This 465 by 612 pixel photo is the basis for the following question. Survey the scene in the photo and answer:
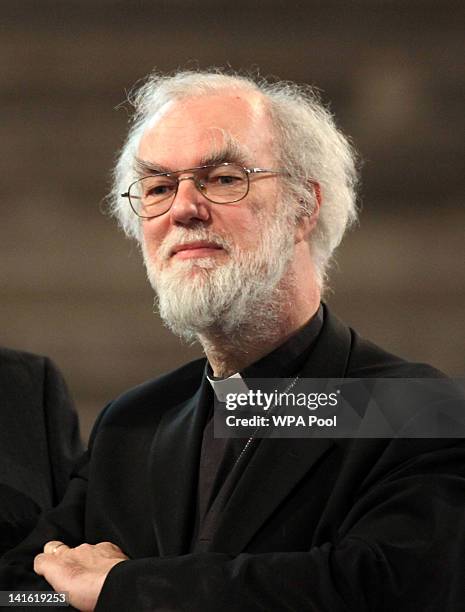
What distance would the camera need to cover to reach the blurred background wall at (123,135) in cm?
351

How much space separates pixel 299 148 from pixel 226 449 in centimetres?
76

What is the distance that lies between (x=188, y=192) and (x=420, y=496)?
0.85m

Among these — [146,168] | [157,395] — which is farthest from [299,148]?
[157,395]

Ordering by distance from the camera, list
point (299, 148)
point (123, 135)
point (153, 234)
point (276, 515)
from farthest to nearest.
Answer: point (123, 135), point (299, 148), point (153, 234), point (276, 515)

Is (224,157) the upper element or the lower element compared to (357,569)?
upper

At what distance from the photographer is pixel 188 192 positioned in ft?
7.47

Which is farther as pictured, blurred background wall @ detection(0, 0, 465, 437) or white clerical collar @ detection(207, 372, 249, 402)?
blurred background wall @ detection(0, 0, 465, 437)

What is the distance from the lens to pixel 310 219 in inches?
100.0

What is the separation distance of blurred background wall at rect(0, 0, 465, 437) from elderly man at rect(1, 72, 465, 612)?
92 centimetres

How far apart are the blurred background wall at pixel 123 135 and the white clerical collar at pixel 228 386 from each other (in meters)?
1.29

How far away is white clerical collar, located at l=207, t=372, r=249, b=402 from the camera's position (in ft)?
7.75

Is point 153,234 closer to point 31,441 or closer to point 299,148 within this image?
point 299,148

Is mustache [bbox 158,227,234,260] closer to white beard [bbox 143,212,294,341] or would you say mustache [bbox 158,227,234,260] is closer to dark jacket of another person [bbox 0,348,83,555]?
white beard [bbox 143,212,294,341]

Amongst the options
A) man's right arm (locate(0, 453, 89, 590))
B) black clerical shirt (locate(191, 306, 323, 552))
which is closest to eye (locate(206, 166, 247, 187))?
black clerical shirt (locate(191, 306, 323, 552))
